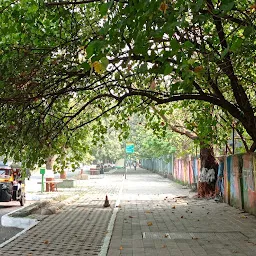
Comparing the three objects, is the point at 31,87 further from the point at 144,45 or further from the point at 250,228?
the point at 250,228

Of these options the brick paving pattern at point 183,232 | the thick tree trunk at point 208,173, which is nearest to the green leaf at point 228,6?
the brick paving pattern at point 183,232

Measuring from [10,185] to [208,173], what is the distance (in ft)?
28.1

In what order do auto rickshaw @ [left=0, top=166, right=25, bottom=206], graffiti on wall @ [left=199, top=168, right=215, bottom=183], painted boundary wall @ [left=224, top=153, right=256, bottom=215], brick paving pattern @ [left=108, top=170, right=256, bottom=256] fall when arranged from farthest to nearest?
graffiti on wall @ [left=199, top=168, right=215, bottom=183] < auto rickshaw @ [left=0, top=166, right=25, bottom=206] < painted boundary wall @ [left=224, top=153, right=256, bottom=215] < brick paving pattern @ [left=108, top=170, right=256, bottom=256]

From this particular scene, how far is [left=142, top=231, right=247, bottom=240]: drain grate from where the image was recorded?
32.8ft

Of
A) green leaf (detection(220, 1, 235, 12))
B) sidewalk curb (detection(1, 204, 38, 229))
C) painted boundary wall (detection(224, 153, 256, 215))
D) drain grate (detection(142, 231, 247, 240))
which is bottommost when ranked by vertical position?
drain grate (detection(142, 231, 247, 240))

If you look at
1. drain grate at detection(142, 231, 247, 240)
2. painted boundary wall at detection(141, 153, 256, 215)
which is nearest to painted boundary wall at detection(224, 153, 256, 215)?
painted boundary wall at detection(141, 153, 256, 215)

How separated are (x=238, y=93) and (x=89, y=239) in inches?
199

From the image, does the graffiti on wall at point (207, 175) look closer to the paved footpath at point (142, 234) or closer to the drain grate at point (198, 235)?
the paved footpath at point (142, 234)

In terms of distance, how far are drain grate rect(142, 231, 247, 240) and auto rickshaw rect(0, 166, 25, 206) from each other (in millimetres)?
9331

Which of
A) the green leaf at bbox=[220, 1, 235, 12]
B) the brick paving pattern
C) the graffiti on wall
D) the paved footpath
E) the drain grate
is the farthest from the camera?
the graffiti on wall

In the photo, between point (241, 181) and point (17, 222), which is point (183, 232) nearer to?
point (17, 222)

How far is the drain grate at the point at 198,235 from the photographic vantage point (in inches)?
393

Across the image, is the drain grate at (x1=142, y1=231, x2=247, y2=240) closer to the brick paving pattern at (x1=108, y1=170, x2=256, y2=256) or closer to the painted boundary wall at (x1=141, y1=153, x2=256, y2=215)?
the brick paving pattern at (x1=108, y1=170, x2=256, y2=256)

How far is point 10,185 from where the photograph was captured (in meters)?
18.8
